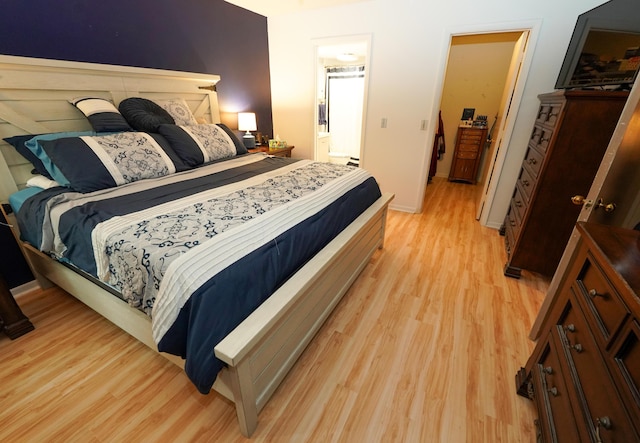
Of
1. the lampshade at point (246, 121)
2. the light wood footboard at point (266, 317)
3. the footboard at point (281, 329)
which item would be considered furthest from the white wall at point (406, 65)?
the footboard at point (281, 329)

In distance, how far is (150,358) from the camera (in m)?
1.46

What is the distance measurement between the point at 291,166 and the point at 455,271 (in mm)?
1633

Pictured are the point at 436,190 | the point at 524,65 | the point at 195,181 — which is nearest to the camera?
the point at 195,181

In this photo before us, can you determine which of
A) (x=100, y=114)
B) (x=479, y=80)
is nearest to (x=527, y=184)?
(x=479, y=80)

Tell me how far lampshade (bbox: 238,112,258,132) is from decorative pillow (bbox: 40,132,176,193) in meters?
1.51

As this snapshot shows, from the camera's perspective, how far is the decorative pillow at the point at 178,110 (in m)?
2.37

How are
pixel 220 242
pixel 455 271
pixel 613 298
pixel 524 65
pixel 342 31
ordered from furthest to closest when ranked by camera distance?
pixel 342 31
pixel 524 65
pixel 455 271
pixel 220 242
pixel 613 298

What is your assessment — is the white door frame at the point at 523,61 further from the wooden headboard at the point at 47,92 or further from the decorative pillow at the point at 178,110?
the wooden headboard at the point at 47,92

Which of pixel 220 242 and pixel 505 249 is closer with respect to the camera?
pixel 220 242

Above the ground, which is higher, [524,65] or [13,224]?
[524,65]

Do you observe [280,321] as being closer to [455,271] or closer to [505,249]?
[455,271]

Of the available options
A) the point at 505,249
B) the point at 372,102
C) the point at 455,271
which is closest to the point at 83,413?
the point at 455,271

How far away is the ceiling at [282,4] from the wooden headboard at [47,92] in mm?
1388

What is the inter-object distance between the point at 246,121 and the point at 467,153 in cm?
354
